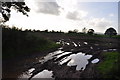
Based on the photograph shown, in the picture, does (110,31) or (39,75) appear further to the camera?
(110,31)

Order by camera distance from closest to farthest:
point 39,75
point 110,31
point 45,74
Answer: point 39,75 → point 45,74 → point 110,31

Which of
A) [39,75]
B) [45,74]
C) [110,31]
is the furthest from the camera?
[110,31]

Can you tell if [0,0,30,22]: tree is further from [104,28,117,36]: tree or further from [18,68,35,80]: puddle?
[104,28,117,36]: tree

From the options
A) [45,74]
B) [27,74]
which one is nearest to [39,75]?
[45,74]

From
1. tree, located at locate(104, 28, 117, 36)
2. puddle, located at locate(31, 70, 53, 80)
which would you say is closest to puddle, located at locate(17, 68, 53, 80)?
puddle, located at locate(31, 70, 53, 80)

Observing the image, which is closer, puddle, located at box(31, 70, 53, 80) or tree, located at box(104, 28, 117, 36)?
puddle, located at box(31, 70, 53, 80)

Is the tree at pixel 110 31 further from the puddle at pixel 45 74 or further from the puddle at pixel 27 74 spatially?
the puddle at pixel 27 74

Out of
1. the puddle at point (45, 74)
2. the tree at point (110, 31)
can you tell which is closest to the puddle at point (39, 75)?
the puddle at point (45, 74)

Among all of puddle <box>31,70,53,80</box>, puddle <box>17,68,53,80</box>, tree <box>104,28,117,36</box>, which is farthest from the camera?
tree <box>104,28,117,36</box>

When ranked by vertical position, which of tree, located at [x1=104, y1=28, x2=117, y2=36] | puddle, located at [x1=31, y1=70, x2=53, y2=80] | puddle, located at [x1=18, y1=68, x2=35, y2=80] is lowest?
puddle, located at [x1=31, y1=70, x2=53, y2=80]

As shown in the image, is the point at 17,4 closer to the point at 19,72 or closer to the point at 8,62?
the point at 8,62

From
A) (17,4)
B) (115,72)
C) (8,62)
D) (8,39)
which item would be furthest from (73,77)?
(17,4)

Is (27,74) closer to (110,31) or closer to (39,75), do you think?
(39,75)

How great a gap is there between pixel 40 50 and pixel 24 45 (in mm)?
4341
